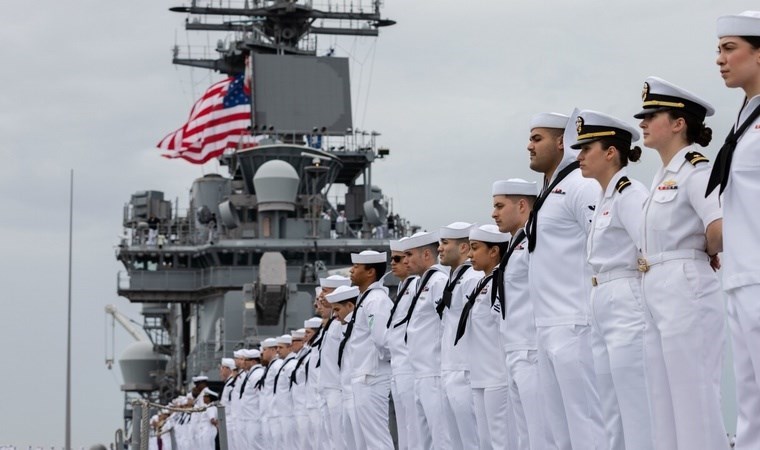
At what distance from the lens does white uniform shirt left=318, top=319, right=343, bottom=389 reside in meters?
10.5

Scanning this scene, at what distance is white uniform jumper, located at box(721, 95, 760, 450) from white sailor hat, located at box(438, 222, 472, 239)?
3891 mm

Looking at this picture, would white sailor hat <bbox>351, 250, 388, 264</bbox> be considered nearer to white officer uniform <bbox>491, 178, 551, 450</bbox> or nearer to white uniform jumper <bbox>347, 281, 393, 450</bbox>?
white uniform jumper <bbox>347, 281, 393, 450</bbox>

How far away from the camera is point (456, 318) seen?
772cm

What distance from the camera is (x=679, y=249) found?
4680 millimetres

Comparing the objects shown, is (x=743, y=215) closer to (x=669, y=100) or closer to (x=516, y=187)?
(x=669, y=100)

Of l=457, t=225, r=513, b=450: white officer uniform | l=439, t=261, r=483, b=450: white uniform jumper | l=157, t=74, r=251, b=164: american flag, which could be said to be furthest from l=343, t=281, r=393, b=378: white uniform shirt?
l=157, t=74, r=251, b=164: american flag

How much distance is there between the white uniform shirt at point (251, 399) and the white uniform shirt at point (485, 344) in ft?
23.4

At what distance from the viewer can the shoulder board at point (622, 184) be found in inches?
205

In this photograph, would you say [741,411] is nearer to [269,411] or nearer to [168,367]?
[269,411]

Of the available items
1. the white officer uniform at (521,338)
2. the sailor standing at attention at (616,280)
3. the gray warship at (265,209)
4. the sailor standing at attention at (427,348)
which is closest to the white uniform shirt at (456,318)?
the sailor standing at attention at (427,348)

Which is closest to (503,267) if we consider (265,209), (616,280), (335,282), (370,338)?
(616,280)

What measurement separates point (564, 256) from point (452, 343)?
197cm

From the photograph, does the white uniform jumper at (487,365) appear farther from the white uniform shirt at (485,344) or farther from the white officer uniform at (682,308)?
the white officer uniform at (682,308)

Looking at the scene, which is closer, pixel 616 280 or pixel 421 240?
pixel 616 280
